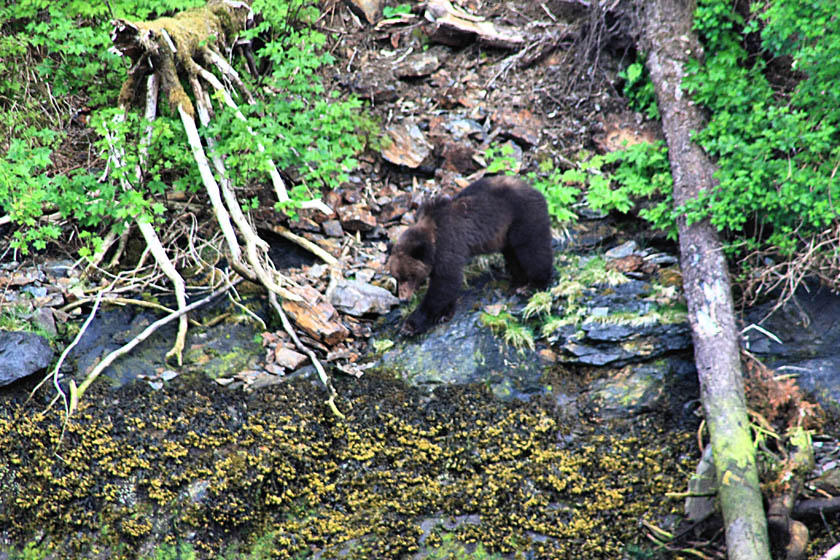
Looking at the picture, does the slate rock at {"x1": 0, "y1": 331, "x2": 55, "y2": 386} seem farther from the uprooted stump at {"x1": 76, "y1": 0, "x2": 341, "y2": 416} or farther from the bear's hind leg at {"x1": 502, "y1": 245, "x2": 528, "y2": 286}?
Result: the bear's hind leg at {"x1": 502, "y1": 245, "x2": 528, "y2": 286}

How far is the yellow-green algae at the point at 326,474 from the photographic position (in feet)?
15.7

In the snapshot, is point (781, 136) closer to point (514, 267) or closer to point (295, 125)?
point (514, 267)

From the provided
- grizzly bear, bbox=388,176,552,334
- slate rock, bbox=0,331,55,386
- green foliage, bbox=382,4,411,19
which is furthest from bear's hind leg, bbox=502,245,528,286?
green foliage, bbox=382,4,411,19

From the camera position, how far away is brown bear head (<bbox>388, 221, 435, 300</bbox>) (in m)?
6.25

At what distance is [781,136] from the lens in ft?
18.7

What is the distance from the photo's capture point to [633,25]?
7.74 metres

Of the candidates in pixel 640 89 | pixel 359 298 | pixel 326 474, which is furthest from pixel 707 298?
pixel 326 474

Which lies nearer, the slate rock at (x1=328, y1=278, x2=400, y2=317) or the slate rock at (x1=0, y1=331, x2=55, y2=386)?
the slate rock at (x1=0, y1=331, x2=55, y2=386)

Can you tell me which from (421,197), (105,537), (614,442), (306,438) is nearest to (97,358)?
(105,537)

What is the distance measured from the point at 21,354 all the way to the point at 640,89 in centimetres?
642

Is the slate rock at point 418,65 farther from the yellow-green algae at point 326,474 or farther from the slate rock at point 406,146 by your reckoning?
the yellow-green algae at point 326,474

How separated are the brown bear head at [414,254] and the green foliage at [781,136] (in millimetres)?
2220

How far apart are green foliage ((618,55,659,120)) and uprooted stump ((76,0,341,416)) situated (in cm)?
358

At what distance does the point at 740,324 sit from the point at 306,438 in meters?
3.56
